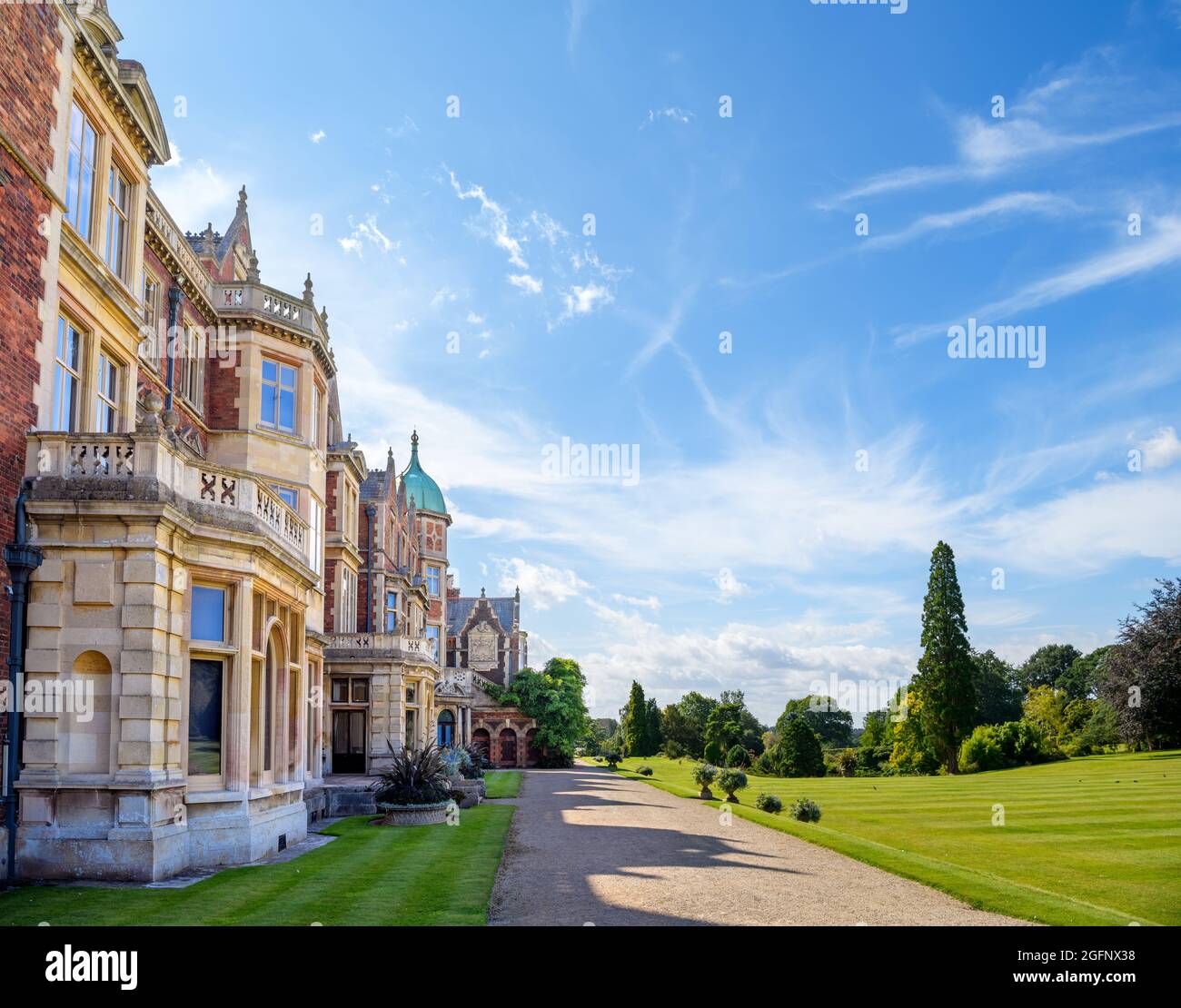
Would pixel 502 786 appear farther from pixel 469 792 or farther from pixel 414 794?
pixel 414 794

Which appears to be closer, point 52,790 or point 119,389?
point 52,790

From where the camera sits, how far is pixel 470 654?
264 ft

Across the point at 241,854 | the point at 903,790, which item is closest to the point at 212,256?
the point at 241,854

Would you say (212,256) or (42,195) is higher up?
(212,256)

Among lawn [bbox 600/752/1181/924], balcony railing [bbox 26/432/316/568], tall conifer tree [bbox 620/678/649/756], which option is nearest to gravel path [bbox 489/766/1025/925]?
lawn [bbox 600/752/1181/924]

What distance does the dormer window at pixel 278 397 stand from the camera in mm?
27266

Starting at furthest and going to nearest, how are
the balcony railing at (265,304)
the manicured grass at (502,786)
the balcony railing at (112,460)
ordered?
the manicured grass at (502,786) < the balcony railing at (265,304) < the balcony railing at (112,460)

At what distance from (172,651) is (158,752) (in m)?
1.55

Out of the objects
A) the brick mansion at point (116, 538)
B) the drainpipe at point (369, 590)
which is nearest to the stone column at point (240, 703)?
the brick mansion at point (116, 538)

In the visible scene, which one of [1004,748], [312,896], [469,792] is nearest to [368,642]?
[469,792]

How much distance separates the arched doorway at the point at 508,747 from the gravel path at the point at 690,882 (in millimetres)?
45006

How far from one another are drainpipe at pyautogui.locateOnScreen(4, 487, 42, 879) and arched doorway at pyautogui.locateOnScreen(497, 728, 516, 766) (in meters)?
58.2

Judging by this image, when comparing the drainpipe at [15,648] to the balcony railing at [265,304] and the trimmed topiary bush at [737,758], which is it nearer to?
the balcony railing at [265,304]
